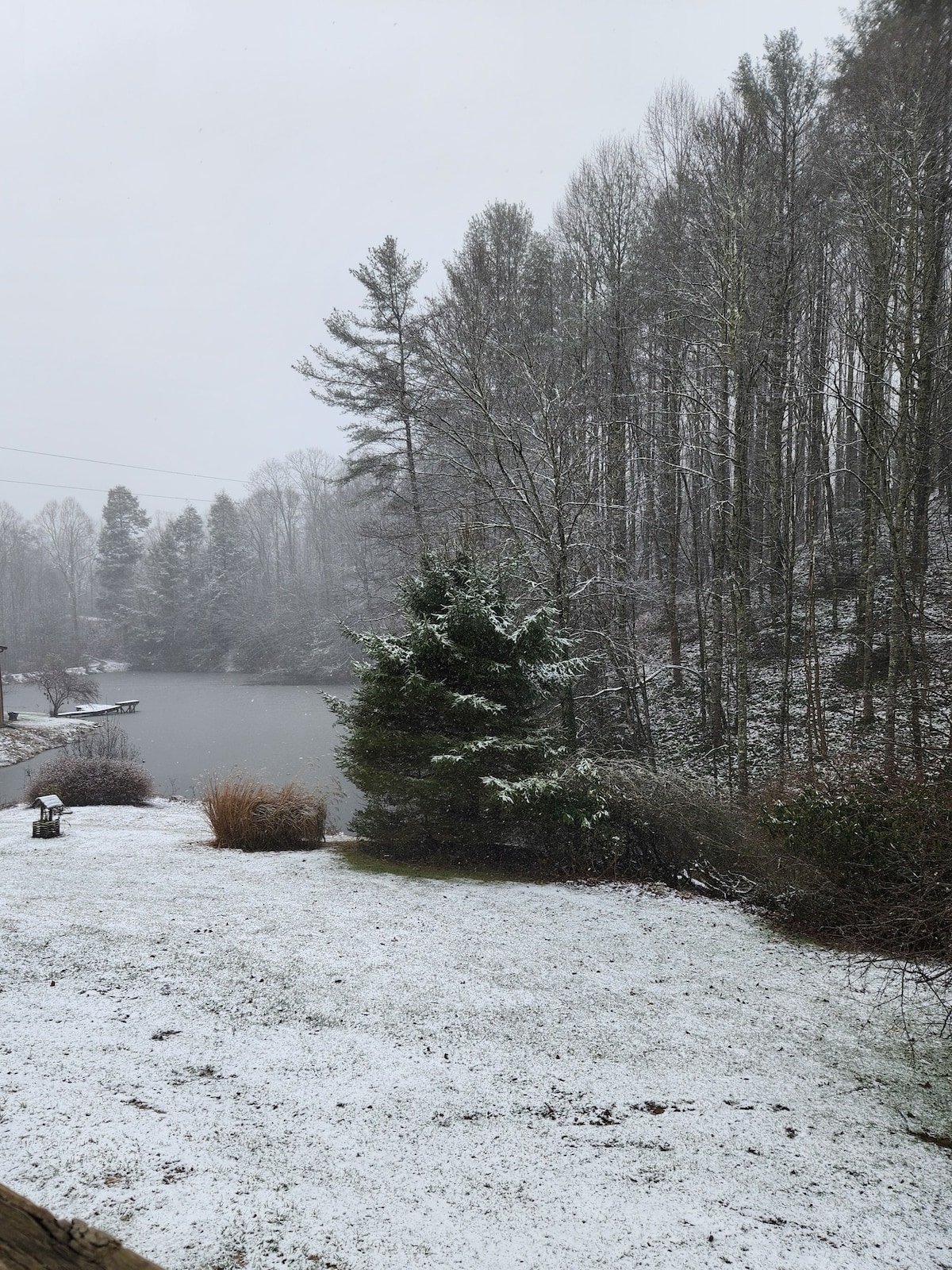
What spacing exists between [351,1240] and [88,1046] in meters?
1.69

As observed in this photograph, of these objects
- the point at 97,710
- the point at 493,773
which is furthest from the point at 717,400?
the point at 97,710

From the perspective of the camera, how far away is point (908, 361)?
8.59m

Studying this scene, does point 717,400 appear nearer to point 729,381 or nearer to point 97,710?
point 729,381

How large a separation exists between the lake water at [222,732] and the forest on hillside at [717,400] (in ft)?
17.5

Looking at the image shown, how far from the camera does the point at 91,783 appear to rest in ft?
38.6

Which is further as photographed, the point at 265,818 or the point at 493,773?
the point at 265,818

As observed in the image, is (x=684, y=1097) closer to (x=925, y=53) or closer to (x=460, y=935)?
(x=460, y=935)

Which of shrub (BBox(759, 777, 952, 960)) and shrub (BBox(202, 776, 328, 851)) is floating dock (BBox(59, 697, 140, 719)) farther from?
shrub (BBox(759, 777, 952, 960))

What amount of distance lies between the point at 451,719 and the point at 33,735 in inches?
845

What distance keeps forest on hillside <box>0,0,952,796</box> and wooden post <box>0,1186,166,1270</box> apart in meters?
5.05

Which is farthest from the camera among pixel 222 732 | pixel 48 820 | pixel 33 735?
pixel 222 732

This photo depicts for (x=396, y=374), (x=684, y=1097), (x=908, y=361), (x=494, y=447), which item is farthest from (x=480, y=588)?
(x=396, y=374)

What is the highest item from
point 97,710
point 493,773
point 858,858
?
point 493,773

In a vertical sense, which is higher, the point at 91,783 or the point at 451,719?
the point at 451,719
